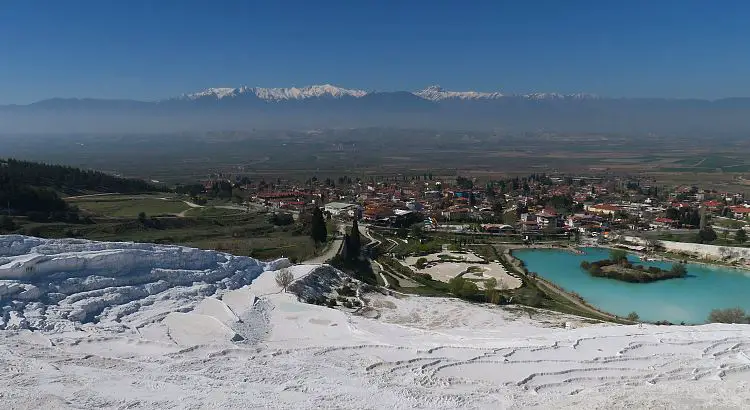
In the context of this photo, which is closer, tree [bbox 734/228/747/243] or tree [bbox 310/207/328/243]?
tree [bbox 310/207/328/243]

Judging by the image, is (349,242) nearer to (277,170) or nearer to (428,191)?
(428,191)

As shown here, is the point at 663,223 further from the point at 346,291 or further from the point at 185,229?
the point at 185,229

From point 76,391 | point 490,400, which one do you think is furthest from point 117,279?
point 490,400

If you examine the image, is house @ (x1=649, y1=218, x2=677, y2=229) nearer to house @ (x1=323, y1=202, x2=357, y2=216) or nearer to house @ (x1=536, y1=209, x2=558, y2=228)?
house @ (x1=536, y1=209, x2=558, y2=228)

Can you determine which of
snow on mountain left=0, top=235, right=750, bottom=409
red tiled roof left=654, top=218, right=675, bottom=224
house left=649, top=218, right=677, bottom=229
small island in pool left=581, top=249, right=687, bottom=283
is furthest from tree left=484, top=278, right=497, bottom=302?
red tiled roof left=654, top=218, right=675, bottom=224

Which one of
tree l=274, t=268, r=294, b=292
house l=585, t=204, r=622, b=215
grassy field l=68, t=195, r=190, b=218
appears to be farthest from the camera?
house l=585, t=204, r=622, b=215

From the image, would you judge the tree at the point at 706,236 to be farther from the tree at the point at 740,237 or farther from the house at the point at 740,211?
the house at the point at 740,211
